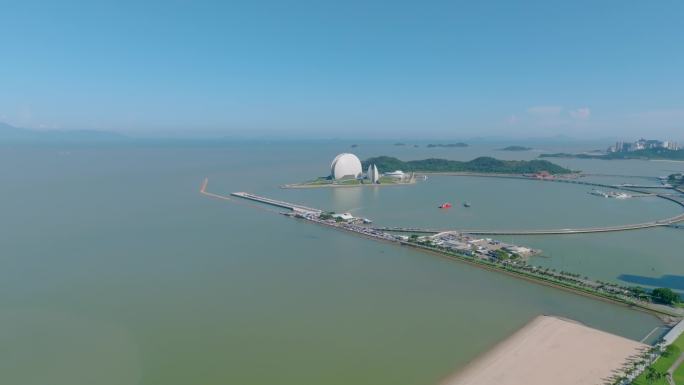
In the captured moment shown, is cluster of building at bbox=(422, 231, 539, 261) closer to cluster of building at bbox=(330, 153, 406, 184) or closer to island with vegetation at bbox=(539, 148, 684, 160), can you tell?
cluster of building at bbox=(330, 153, 406, 184)

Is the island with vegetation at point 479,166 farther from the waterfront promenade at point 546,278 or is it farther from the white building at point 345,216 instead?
the waterfront promenade at point 546,278

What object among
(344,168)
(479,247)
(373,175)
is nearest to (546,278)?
(479,247)

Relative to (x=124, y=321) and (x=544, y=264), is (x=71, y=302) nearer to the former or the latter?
(x=124, y=321)

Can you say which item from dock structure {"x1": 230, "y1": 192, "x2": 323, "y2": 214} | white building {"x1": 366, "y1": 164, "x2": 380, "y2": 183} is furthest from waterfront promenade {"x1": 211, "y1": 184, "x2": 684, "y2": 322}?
white building {"x1": 366, "y1": 164, "x2": 380, "y2": 183}

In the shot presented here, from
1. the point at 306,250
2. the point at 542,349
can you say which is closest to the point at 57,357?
the point at 306,250

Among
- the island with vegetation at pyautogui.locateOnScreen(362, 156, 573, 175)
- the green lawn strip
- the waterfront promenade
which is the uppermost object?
the island with vegetation at pyautogui.locateOnScreen(362, 156, 573, 175)
